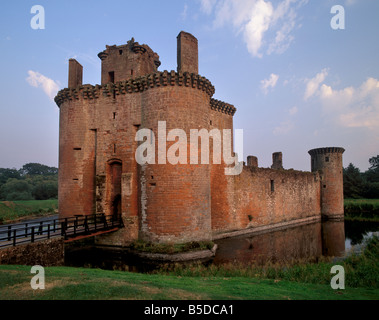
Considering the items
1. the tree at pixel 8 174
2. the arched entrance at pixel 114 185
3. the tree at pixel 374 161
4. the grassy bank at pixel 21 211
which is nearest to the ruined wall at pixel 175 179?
the arched entrance at pixel 114 185

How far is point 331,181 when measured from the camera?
112ft

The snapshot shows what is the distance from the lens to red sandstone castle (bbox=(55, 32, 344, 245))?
15.0m

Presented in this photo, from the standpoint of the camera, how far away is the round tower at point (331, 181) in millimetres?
33781

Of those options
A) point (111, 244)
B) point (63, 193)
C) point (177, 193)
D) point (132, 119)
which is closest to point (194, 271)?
point (177, 193)

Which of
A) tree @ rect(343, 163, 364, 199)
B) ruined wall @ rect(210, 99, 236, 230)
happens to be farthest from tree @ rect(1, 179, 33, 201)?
tree @ rect(343, 163, 364, 199)

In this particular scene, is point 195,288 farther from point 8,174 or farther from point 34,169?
point 34,169

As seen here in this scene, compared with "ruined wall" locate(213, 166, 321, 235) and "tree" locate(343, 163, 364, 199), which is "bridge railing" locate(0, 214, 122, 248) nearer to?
"ruined wall" locate(213, 166, 321, 235)

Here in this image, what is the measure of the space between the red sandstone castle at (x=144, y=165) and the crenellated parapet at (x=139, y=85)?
0.18 feet

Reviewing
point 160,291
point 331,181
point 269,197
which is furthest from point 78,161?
point 331,181

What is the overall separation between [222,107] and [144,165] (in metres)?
9.24

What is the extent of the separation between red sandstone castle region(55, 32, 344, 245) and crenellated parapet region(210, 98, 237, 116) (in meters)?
0.08

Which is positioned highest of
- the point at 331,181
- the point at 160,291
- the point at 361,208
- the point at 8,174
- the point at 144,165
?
the point at 8,174

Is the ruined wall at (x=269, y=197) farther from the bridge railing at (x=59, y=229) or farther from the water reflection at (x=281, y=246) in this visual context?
the bridge railing at (x=59, y=229)

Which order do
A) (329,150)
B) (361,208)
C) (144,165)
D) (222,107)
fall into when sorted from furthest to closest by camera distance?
(361,208) < (329,150) < (222,107) < (144,165)
